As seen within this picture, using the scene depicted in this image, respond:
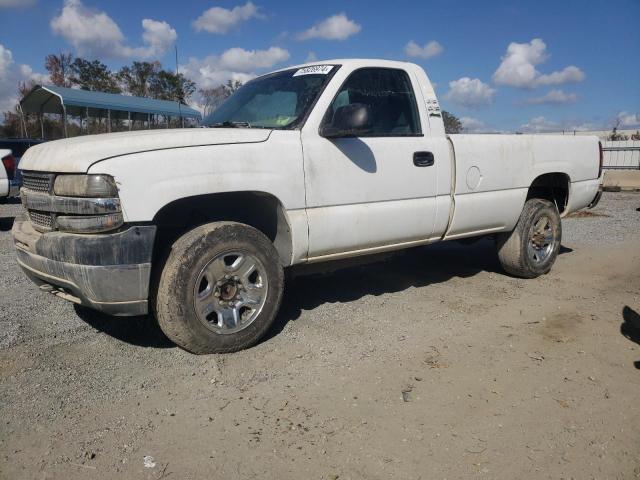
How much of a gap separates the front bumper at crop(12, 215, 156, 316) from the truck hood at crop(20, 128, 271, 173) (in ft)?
1.43

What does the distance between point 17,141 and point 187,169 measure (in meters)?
9.84

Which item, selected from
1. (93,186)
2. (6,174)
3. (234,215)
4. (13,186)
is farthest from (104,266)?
(13,186)

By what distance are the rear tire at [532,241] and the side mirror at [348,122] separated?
252cm

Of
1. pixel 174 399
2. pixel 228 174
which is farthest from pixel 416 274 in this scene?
pixel 174 399

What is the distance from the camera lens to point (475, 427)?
2750 millimetres

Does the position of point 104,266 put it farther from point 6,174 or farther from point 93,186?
point 6,174

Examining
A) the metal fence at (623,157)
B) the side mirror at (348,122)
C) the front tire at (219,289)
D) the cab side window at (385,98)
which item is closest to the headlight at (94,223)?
the front tire at (219,289)

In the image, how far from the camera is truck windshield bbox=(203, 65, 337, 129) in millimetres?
3977

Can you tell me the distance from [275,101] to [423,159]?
131 centimetres

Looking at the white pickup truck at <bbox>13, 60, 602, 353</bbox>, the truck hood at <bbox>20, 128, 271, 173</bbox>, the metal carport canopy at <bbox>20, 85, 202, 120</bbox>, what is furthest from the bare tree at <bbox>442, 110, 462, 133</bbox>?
the metal carport canopy at <bbox>20, 85, 202, 120</bbox>

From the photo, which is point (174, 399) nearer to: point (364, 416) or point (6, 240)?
point (364, 416)

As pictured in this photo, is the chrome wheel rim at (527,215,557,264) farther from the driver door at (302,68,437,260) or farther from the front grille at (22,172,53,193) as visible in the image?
the front grille at (22,172,53,193)

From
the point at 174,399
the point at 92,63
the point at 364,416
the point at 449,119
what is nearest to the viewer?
the point at 364,416

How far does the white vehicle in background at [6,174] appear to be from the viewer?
30.0 feet
